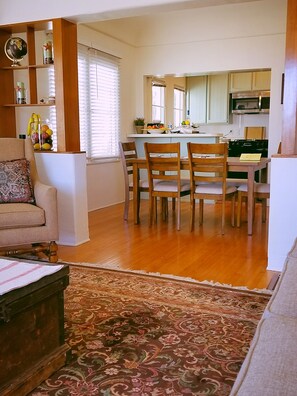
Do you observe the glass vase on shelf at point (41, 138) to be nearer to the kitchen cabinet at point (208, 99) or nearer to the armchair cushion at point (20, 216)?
the armchair cushion at point (20, 216)

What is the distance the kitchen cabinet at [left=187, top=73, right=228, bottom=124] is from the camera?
8148mm

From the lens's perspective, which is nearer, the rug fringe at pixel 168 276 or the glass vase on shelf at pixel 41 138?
the rug fringe at pixel 168 276

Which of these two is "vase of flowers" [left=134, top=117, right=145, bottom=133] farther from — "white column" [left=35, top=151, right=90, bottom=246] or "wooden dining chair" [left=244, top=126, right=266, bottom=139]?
"white column" [left=35, top=151, right=90, bottom=246]

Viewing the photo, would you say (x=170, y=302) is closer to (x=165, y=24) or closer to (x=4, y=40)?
(x=4, y=40)

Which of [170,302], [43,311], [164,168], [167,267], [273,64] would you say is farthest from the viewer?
[273,64]

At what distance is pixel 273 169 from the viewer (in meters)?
3.02

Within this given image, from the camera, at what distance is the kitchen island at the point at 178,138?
19.7 feet

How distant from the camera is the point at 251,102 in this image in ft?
25.5

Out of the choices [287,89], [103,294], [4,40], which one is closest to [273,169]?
[287,89]

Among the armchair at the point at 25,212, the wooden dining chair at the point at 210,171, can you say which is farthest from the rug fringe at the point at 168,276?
the wooden dining chair at the point at 210,171

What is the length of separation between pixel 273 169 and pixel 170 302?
4.25ft

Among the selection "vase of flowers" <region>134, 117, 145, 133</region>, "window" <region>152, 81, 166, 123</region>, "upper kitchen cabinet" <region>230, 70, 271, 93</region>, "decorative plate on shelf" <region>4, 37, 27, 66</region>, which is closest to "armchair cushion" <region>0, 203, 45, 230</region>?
"decorative plate on shelf" <region>4, 37, 27, 66</region>

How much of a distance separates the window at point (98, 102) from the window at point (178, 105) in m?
2.42

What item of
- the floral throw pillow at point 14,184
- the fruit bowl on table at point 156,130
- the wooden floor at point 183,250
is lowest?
the wooden floor at point 183,250
